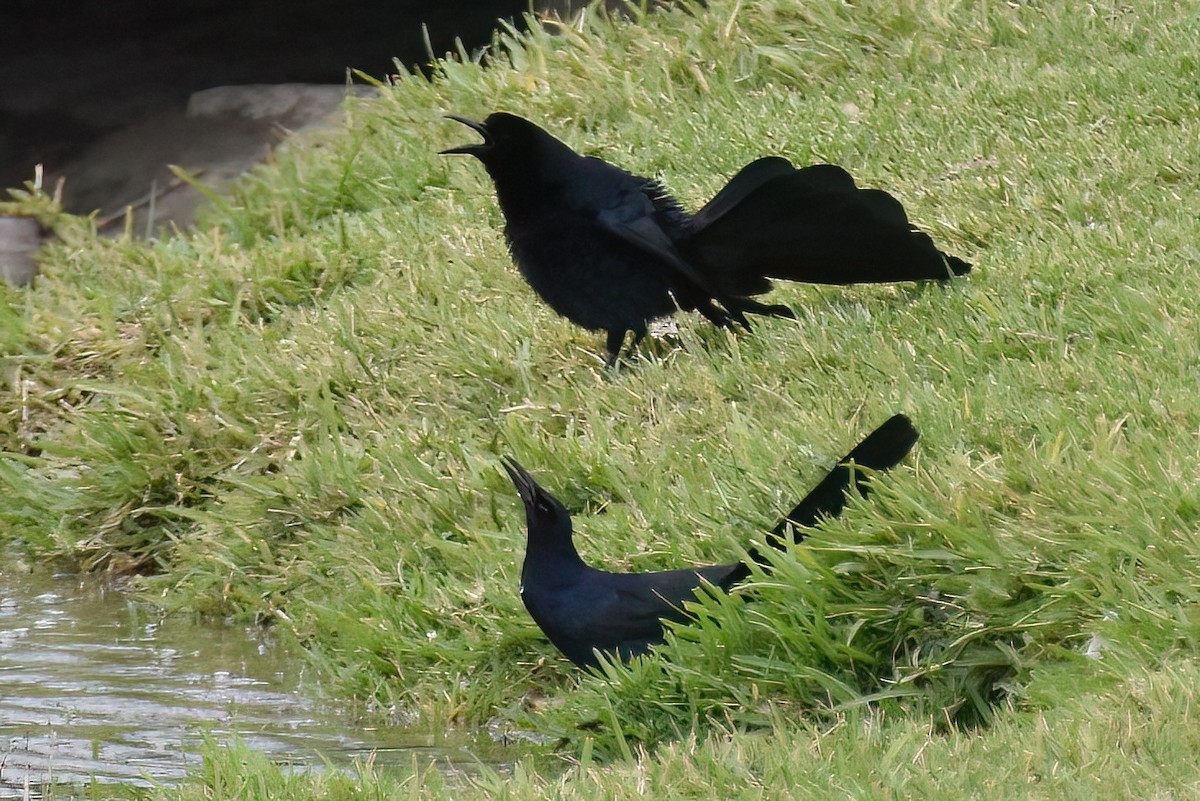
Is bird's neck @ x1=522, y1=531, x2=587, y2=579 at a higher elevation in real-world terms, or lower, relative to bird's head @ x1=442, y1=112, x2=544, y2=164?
lower

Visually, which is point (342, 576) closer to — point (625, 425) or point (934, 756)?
point (625, 425)

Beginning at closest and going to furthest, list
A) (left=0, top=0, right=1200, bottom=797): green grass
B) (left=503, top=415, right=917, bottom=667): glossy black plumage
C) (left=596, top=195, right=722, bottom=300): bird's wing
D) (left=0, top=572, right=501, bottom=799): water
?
(left=0, top=0, right=1200, bottom=797): green grass → (left=0, top=572, right=501, bottom=799): water → (left=503, top=415, right=917, bottom=667): glossy black plumage → (left=596, top=195, right=722, bottom=300): bird's wing

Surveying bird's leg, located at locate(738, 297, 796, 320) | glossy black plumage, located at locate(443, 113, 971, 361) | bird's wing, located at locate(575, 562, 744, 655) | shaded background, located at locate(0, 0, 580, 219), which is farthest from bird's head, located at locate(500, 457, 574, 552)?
shaded background, located at locate(0, 0, 580, 219)

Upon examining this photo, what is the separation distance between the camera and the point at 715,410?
16.2ft

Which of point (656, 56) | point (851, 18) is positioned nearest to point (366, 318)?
point (656, 56)

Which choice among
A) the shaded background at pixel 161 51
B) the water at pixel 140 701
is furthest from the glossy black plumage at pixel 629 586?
the shaded background at pixel 161 51

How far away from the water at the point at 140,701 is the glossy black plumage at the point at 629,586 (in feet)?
1.33

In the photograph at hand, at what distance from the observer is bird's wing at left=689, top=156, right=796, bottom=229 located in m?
5.09

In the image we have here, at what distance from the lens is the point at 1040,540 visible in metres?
3.47

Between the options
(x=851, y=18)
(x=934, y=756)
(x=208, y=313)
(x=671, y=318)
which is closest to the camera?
(x=934, y=756)

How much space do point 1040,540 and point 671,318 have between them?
274 cm

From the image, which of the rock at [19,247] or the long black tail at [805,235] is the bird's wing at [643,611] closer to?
the long black tail at [805,235]

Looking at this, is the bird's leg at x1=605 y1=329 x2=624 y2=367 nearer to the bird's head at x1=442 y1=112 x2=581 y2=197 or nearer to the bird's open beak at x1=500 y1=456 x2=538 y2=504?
the bird's head at x1=442 y1=112 x2=581 y2=197

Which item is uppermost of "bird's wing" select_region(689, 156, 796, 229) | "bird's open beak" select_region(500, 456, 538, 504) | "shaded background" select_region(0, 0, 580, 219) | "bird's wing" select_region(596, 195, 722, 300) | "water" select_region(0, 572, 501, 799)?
"bird's wing" select_region(689, 156, 796, 229)
